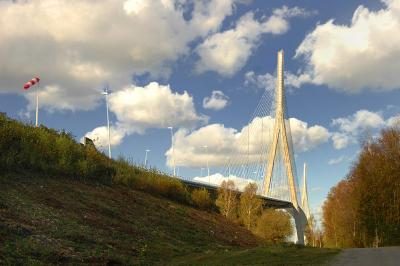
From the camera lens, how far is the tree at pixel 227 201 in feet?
182

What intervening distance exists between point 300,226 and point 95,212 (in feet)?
229

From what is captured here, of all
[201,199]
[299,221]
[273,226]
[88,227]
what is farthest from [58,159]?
[299,221]

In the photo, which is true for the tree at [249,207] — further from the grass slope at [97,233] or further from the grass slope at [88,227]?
the grass slope at [97,233]

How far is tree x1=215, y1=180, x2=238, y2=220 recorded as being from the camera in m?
55.5

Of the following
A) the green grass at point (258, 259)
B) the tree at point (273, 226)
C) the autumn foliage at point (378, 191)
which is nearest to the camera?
the green grass at point (258, 259)

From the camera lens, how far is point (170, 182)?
46.2 meters

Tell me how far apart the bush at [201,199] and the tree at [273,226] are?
669 centimetres

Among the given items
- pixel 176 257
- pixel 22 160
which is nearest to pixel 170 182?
pixel 22 160

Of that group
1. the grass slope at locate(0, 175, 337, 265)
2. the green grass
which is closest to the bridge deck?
the grass slope at locate(0, 175, 337, 265)

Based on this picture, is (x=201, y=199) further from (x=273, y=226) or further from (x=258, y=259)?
(x=258, y=259)

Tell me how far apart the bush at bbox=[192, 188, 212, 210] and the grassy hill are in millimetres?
9328

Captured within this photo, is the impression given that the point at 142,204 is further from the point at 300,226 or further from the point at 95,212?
the point at 300,226

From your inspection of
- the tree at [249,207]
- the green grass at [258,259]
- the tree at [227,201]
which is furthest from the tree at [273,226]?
the green grass at [258,259]

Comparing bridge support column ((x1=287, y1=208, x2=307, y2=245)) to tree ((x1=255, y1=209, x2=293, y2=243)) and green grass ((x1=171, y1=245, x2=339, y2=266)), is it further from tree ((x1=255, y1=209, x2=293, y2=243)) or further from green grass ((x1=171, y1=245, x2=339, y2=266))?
green grass ((x1=171, y1=245, x2=339, y2=266))
